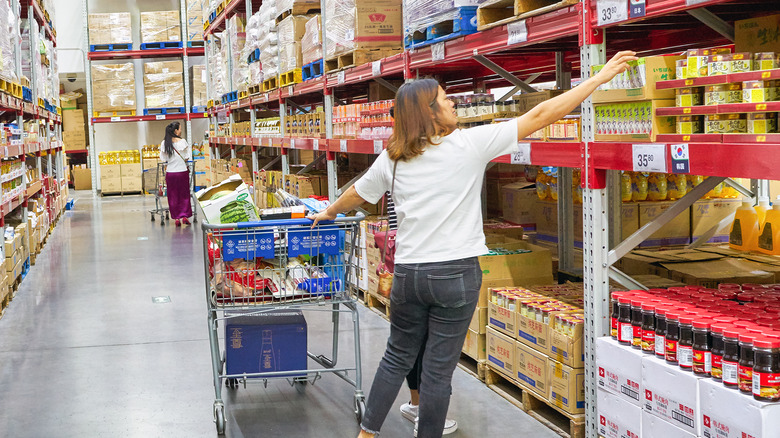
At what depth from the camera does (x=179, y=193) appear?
1295 centimetres

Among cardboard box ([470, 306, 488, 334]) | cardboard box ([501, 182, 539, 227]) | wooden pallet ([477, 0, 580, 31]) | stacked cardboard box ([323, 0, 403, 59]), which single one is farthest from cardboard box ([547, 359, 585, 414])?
stacked cardboard box ([323, 0, 403, 59])

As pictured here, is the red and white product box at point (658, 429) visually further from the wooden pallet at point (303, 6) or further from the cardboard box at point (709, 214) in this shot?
→ the wooden pallet at point (303, 6)

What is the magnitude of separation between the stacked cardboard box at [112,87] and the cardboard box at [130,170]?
137 centimetres

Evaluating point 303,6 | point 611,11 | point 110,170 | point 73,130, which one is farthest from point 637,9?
point 73,130

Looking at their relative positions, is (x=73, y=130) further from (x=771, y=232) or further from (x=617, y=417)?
(x=617, y=417)

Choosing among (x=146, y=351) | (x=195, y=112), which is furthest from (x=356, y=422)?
(x=195, y=112)

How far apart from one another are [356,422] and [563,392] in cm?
106

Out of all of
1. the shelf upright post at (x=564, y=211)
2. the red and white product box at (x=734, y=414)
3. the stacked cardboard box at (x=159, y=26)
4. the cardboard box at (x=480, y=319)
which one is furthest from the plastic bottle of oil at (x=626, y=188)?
the stacked cardboard box at (x=159, y=26)

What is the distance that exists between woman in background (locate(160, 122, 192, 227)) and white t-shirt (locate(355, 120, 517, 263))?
10039 mm

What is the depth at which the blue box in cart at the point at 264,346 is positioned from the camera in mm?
4137

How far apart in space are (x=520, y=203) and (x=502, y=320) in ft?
7.22

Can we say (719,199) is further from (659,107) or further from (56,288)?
(56,288)

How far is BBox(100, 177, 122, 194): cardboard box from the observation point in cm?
1947

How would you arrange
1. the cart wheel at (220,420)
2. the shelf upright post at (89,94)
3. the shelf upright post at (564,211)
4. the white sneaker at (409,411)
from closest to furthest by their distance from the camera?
the cart wheel at (220,420)
the white sneaker at (409,411)
the shelf upright post at (564,211)
the shelf upright post at (89,94)
